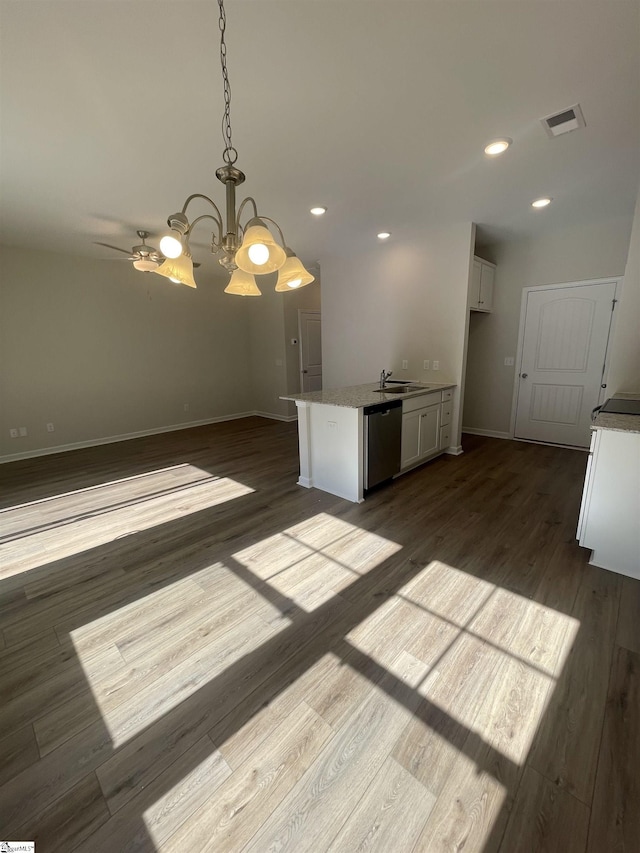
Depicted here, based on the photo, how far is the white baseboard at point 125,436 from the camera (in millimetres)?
4812

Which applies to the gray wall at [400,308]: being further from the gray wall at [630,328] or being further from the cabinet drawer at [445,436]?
the gray wall at [630,328]

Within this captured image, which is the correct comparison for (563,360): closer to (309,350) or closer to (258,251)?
(309,350)

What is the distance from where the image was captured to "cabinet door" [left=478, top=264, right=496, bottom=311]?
4555 millimetres

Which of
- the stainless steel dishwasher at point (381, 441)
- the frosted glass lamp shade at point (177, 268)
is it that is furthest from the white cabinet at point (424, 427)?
the frosted glass lamp shade at point (177, 268)

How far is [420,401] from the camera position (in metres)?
3.83

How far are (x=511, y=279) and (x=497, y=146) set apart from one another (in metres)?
2.70

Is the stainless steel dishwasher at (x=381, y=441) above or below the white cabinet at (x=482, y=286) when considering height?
below

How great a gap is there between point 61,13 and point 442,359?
4078 mm

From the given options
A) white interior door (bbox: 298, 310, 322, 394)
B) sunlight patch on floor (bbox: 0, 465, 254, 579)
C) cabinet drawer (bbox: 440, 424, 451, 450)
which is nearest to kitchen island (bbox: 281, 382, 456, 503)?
cabinet drawer (bbox: 440, 424, 451, 450)

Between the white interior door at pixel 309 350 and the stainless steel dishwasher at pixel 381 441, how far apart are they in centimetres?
356

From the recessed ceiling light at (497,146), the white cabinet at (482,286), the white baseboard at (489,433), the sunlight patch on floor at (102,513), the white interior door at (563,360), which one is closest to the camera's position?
the recessed ceiling light at (497,146)

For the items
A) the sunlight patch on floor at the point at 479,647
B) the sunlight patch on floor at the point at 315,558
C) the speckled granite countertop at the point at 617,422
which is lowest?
the sunlight patch on floor at the point at 479,647

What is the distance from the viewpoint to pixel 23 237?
416cm

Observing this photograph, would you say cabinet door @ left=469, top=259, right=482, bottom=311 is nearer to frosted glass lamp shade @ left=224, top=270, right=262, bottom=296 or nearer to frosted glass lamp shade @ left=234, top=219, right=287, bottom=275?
frosted glass lamp shade @ left=224, top=270, right=262, bottom=296
